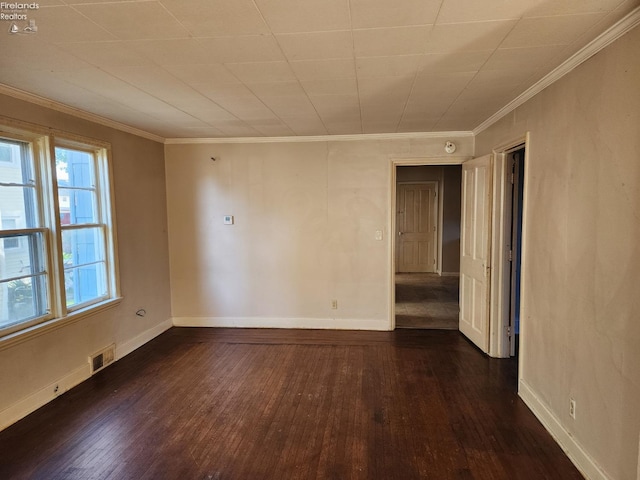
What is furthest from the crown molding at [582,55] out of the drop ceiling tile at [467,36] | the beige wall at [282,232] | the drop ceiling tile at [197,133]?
the drop ceiling tile at [197,133]

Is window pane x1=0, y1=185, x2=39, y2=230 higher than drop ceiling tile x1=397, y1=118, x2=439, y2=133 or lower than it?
lower

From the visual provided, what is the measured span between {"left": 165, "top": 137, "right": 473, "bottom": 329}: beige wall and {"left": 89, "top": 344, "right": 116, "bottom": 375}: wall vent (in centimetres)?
121

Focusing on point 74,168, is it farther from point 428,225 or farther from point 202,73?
point 428,225

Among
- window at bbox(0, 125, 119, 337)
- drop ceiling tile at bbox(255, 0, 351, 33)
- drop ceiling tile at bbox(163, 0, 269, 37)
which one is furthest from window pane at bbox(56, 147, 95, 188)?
drop ceiling tile at bbox(255, 0, 351, 33)

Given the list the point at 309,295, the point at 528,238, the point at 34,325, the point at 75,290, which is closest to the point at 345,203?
the point at 309,295

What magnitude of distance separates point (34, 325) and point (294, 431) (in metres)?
2.17

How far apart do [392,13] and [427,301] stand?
4901mm

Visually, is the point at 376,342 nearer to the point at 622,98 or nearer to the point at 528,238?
the point at 528,238

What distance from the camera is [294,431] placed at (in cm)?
244

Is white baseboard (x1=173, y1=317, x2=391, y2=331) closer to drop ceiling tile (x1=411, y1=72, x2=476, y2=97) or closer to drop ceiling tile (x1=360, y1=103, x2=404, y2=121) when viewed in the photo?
drop ceiling tile (x1=360, y1=103, x2=404, y2=121)

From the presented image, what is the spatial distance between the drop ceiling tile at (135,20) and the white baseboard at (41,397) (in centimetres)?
264

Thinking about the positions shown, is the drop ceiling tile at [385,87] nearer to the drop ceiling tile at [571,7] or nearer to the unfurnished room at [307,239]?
the unfurnished room at [307,239]

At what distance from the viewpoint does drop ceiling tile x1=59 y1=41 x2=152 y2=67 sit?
1.87 metres

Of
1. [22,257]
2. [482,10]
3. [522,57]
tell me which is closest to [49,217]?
[22,257]
